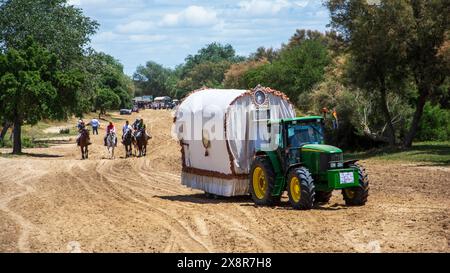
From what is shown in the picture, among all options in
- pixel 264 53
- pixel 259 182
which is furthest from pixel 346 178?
pixel 264 53

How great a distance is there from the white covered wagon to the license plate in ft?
10.3

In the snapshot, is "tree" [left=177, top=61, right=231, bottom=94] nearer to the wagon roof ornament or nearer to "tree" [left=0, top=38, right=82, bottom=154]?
"tree" [left=0, top=38, right=82, bottom=154]

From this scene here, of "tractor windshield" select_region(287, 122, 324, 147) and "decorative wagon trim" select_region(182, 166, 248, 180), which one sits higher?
"tractor windshield" select_region(287, 122, 324, 147)

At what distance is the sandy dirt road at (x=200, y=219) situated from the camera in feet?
45.1

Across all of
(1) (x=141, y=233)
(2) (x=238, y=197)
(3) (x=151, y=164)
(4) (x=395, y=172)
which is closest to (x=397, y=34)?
(4) (x=395, y=172)

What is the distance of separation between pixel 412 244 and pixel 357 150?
32421 millimetres

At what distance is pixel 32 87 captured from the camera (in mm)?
44312

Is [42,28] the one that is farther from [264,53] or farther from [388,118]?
[264,53]

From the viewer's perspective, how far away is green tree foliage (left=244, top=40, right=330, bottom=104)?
67.0 meters

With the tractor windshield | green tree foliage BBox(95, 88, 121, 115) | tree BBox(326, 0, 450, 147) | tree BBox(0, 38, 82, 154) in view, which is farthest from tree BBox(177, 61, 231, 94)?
the tractor windshield

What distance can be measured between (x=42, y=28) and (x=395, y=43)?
2983cm

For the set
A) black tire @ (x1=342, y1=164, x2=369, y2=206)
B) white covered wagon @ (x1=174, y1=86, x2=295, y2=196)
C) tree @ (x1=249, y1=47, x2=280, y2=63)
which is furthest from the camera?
tree @ (x1=249, y1=47, x2=280, y2=63)

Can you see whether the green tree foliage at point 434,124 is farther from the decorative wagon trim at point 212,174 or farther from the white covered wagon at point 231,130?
the white covered wagon at point 231,130

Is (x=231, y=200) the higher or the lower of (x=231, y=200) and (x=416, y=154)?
the lower
